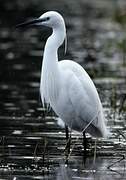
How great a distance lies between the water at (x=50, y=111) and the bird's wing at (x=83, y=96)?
46cm

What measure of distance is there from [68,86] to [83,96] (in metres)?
0.25

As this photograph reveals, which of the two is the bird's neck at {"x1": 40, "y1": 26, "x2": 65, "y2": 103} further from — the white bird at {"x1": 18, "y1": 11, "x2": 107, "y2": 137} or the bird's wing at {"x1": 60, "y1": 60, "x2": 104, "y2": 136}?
the bird's wing at {"x1": 60, "y1": 60, "x2": 104, "y2": 136}

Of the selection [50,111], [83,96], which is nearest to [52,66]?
[83,96]

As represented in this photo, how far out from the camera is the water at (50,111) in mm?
9180

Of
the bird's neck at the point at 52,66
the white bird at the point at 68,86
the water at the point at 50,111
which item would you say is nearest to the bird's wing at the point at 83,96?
the white bird at the point at 68,86

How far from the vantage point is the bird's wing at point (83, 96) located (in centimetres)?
1021

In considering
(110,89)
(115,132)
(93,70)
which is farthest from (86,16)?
(115,132)

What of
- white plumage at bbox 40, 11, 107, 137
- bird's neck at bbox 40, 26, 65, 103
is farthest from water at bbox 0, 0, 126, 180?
bird's neck at bbox 40, 26, 65, 103

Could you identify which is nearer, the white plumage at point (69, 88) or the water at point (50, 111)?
the water at point (50, 111)

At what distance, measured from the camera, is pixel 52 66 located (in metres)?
10.2

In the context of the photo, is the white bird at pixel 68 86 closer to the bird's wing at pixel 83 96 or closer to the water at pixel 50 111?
the bird's wing at pixel 83 96

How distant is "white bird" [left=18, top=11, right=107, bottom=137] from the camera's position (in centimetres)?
1023

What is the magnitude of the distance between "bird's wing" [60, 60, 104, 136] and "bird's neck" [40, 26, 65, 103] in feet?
0.63

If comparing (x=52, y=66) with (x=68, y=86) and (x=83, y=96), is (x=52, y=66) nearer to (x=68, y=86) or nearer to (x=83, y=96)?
(x=68, y=86)
